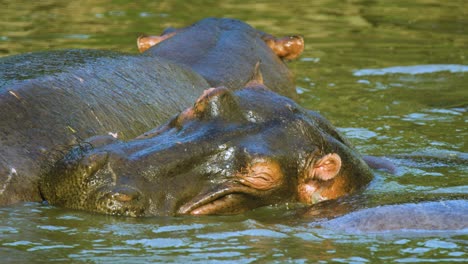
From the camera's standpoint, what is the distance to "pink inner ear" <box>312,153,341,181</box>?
5.77 metres

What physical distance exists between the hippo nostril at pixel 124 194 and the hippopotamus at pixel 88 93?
1.78 ft

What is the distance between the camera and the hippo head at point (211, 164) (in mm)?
5230

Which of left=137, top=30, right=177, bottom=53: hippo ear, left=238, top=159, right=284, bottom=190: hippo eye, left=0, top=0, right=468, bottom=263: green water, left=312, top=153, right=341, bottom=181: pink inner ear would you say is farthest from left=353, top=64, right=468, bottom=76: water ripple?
left=238, top=159, right=284, bottom=190: hippo eye

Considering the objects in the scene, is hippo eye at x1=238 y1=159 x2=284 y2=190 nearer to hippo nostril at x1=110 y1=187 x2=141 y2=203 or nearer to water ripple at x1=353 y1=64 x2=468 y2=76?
hippo nostril at x1=110 y1=187 x2=141 y2=203

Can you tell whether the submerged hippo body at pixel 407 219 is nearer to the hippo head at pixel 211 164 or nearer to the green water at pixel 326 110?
the green water at pixel 326 110

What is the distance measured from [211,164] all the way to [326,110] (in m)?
4.07

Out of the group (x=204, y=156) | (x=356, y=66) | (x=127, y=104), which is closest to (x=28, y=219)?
(x=204, y=156)

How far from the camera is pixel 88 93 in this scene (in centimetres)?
628

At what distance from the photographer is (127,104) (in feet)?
21.5

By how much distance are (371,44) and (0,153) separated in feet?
25.8

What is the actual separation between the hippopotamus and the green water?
319 millimetres

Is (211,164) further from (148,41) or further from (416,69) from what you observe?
(416,69)

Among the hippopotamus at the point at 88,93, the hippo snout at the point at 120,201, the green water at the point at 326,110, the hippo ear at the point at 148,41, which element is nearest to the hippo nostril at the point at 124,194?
the hippo snout at the point at 120,201

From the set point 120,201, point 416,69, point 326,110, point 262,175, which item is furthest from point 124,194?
point 416,69
